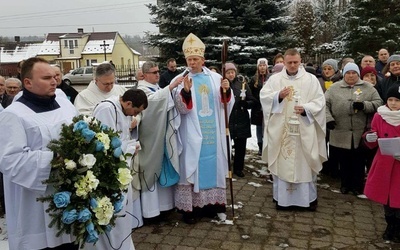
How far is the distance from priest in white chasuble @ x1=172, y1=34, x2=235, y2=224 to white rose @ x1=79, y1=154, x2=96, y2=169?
2105mm

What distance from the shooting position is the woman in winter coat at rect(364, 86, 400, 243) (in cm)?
433

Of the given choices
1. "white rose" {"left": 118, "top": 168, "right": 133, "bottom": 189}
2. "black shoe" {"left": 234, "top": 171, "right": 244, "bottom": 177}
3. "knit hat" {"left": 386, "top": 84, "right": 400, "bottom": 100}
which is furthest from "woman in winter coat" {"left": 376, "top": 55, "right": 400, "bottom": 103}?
"white rose" {"left": 118, "top": 168, "right": 133, "bottom": 189}

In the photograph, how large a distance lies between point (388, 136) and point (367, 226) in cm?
122

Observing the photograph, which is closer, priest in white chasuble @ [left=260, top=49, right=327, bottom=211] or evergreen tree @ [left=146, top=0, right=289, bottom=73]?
priest in white chasuble @ [left=260, top=49, right=327, bottom=211]

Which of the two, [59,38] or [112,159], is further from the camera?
[59,38]

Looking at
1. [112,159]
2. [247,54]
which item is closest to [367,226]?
[112,159]

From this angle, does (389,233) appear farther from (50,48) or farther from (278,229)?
(50,48)

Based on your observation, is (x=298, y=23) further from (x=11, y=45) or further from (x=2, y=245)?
(x=11, y=45)

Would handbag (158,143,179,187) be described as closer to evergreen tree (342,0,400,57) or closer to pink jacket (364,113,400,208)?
pink jacket (364,113,400,208)

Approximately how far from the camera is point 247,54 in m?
13.4

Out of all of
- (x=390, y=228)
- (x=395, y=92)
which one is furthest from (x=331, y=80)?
(x=390, y=228)

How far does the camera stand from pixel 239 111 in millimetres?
6941

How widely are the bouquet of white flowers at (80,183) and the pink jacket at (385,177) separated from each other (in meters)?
2.98

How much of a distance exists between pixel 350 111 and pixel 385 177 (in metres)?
1.62
